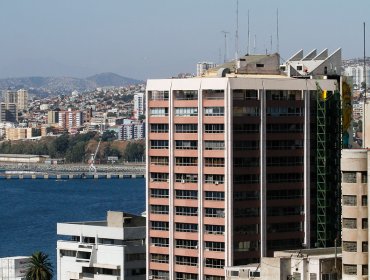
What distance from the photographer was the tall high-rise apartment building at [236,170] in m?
64.0

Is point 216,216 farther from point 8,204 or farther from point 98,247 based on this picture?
point 8,204

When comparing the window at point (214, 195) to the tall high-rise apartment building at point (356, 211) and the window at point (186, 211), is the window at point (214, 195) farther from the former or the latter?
the tall high-rise apartment building at point (356, 211)

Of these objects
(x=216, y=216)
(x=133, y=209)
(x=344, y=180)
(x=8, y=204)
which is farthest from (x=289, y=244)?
(x=8, y=204)

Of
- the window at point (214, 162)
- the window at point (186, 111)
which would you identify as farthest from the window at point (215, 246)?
the window at point (186, 111)

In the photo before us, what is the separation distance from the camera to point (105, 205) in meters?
185

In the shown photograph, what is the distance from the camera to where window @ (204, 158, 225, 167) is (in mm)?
64125

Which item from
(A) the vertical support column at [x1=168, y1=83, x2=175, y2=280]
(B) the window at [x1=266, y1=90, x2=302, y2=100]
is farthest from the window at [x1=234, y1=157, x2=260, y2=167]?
(A) the vertical support column at [x1=168, y1=83, x2=175, y2=280]

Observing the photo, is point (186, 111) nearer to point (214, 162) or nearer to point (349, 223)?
point (214, 162)

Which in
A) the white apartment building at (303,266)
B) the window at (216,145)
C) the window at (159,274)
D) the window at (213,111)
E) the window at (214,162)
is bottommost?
the window at (159,274)

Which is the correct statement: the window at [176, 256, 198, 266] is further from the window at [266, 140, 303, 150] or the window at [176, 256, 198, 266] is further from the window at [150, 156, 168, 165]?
the window at [266, 140, 303, 150]

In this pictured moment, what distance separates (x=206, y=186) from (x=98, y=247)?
338 inches

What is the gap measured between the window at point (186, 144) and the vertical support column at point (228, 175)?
1536mm

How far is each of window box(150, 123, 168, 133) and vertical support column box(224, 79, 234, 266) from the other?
3.21m

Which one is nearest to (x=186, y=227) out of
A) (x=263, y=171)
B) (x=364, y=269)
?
(x=263, y=171)
